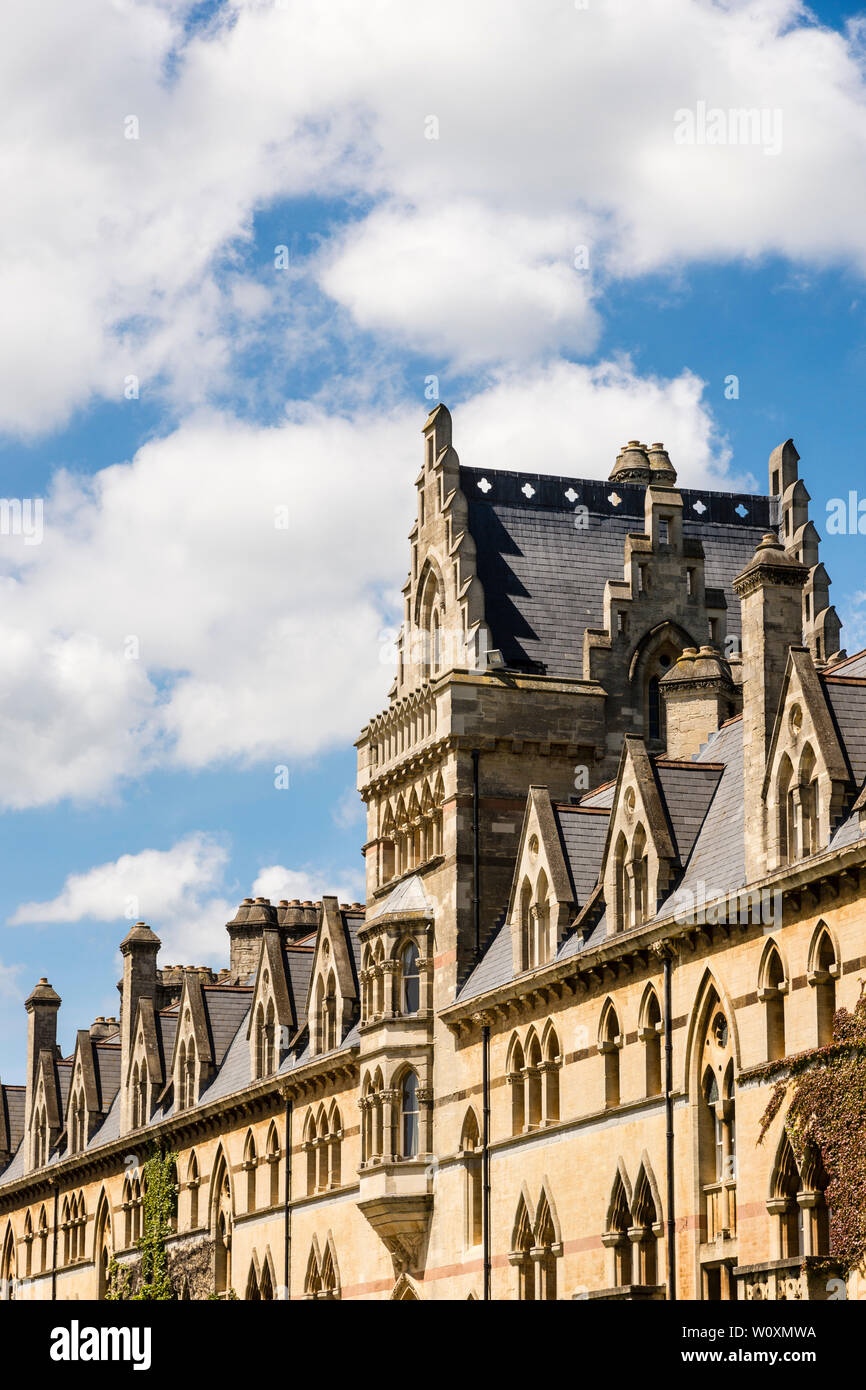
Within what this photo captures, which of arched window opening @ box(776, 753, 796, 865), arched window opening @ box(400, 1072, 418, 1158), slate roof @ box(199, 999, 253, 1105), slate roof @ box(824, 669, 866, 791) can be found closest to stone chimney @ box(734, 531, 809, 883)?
arched window opening @ box(776, 753, 796, 865)

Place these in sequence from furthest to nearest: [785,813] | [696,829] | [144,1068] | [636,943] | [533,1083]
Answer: [144,1068], [533,1083], [696,829], [636,943], [785,813]

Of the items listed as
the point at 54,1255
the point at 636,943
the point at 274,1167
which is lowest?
the point at 54,1255

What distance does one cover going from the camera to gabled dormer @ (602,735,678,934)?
44.3 meters

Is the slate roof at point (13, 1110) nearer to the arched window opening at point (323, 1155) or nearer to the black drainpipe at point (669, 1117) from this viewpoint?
the arched window opening at point (323, 1155)

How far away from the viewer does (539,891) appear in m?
50.5

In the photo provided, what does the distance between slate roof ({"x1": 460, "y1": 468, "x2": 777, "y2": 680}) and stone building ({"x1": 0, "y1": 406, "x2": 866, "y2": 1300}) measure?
0.30ft

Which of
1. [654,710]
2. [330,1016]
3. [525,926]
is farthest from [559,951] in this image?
[330,1016]

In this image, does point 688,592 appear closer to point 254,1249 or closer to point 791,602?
point 791,602

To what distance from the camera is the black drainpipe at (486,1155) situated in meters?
50.6

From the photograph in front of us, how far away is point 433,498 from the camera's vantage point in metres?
60.1

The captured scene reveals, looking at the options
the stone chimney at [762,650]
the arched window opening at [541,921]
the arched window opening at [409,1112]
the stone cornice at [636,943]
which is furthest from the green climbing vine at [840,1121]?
the arched window opening at [409,1112]

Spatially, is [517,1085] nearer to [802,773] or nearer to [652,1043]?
[652,1043]

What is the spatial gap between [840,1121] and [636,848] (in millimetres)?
10891
